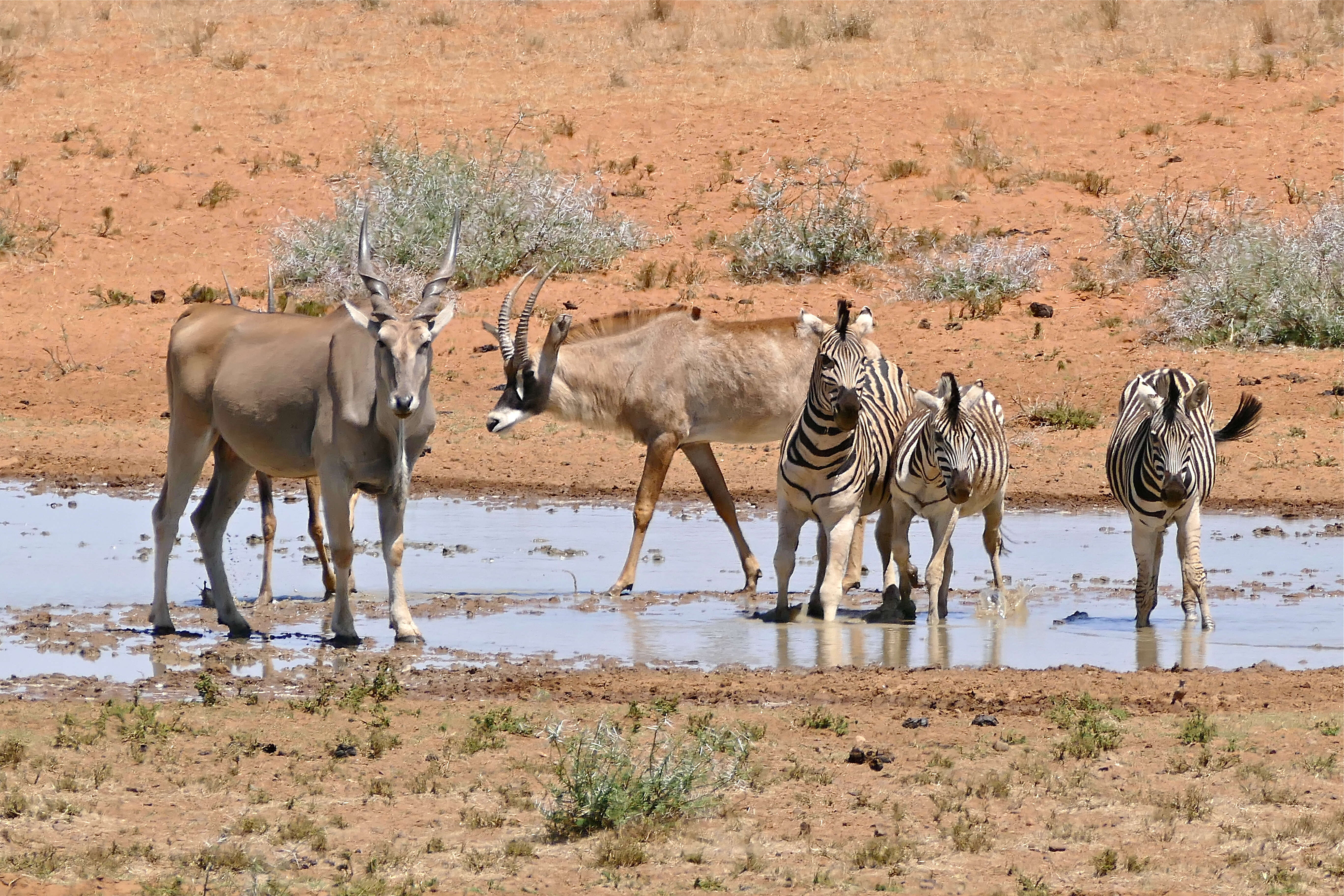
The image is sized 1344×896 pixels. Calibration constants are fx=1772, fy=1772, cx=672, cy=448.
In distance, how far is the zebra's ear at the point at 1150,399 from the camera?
34.4 ft

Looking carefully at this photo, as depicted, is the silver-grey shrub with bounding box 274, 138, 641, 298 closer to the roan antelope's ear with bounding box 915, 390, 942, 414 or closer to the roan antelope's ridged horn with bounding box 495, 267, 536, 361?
the roan antelope's ridged horn with bounding box 495, 267, 536, 361

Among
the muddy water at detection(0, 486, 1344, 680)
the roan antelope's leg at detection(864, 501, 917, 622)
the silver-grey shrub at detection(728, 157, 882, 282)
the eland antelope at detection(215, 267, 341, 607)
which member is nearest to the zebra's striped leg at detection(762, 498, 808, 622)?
the muddy water at detection(0, 486, 1344, 680)

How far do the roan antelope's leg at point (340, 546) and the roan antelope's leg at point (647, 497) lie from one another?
243 centimetres

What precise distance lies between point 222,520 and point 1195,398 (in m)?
5.80

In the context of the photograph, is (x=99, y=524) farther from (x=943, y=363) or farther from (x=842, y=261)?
(x=842, y=261)

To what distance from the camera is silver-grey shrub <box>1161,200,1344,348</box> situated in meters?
19.8

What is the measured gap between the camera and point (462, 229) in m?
23.4

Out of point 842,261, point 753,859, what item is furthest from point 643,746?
point 842,261

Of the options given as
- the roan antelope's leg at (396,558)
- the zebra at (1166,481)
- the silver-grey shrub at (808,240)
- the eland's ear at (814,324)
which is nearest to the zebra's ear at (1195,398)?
the zebra at (1166,481)

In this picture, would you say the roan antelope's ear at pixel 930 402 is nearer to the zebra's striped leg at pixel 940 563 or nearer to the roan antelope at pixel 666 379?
the zebra's striped leg at pixel 940 563

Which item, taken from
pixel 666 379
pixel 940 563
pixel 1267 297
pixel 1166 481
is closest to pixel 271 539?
pixel 666 379

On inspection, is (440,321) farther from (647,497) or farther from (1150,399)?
(1150,399)

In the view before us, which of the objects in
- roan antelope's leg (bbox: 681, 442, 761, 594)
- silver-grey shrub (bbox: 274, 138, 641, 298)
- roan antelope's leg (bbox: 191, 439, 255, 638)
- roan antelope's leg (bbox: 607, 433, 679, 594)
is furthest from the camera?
silver-grey shrub (bbox: 274, 138, 641, 298)

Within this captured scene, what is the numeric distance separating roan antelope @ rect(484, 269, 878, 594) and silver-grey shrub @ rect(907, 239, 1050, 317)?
8.86 meters
